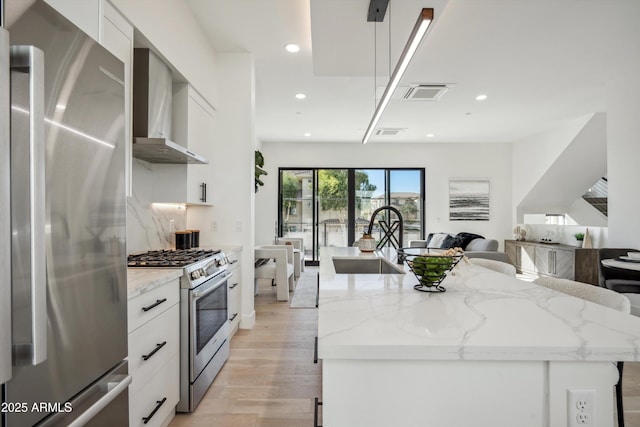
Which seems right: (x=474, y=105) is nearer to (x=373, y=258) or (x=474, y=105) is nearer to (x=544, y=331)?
(x=373, y=258)

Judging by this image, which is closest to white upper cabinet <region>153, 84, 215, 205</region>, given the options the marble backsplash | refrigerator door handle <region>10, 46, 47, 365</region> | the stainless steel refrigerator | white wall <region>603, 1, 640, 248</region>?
the marble backsplash

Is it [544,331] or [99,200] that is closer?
[544,331]

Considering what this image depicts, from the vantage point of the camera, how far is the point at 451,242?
6598 mm

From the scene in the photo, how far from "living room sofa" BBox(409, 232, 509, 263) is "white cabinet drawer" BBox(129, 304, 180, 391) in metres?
4.63

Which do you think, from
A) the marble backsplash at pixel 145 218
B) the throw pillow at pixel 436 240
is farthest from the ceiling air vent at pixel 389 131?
the marble backsplash at pixel 145 218

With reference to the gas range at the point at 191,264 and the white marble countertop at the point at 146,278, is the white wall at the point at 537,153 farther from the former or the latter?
the white marble countertop at the point at 146,278

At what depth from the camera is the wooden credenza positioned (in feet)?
16.3

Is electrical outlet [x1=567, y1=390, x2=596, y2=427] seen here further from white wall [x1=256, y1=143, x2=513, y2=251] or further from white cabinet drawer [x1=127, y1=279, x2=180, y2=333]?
white wall [x1=256, y1=143, x2=513, y2=251]

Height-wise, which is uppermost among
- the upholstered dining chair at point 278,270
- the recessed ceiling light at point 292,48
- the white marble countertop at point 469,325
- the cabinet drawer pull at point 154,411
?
the recessed ceiling light at point 292,48

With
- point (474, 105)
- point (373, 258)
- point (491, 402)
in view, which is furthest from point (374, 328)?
point (474, 105)

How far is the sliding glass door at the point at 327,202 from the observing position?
7906mm

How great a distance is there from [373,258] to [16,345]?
6.87 ft

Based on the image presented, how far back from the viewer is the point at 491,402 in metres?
0.89

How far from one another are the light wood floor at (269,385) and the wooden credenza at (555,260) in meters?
2.73
